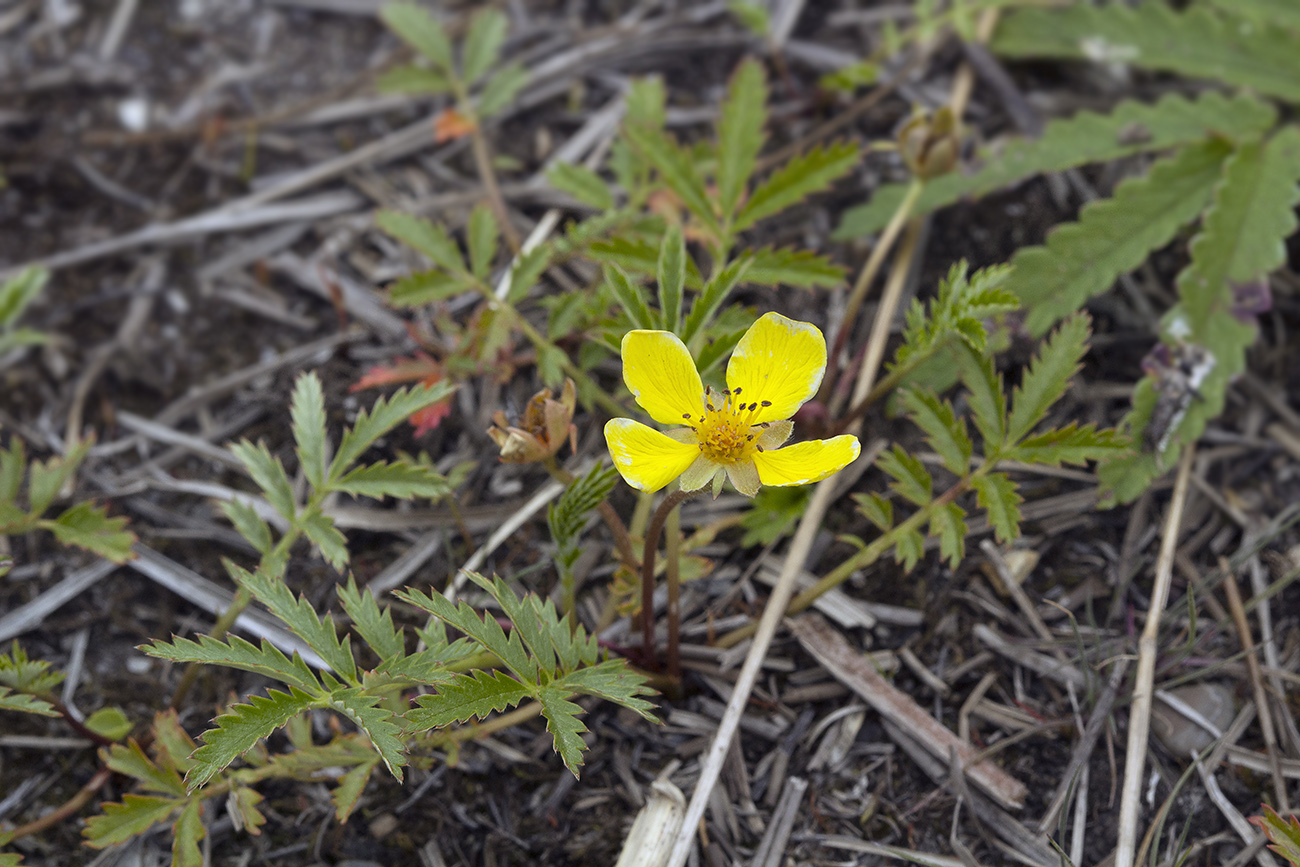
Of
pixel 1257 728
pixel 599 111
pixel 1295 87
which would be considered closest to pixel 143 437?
pixel 599 111

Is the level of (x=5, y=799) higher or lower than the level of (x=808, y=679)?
lower

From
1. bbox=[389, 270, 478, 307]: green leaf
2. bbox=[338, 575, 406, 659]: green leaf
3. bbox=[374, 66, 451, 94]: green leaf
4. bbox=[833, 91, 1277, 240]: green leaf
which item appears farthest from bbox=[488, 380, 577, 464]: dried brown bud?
bbox=[374, 66, 451, 94]: green leaf

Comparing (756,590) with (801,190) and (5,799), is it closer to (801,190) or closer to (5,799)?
(801,190)

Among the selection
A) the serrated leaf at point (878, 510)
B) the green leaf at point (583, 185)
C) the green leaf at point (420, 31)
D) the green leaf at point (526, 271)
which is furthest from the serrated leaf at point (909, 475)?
the green leaf at point (420, 31)

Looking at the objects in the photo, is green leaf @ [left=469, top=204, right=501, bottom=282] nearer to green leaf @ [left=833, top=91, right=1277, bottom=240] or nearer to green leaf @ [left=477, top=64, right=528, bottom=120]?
green leaf @ [left=477, top=64, right=528, bottom=120]

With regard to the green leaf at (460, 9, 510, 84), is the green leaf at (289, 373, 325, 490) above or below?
below

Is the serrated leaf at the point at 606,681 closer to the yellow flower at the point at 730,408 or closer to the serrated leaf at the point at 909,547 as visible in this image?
the yellow flower at the point at 730,408

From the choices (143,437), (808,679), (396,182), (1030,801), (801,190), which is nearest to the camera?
(1030,801)
